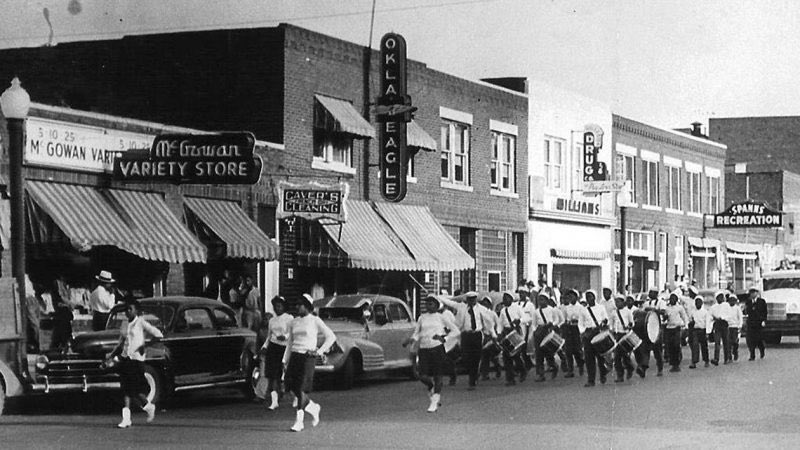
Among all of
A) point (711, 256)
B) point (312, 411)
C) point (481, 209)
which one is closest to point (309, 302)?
point (312, 411)

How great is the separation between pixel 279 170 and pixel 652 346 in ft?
28.3

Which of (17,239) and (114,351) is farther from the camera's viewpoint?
(17,239)

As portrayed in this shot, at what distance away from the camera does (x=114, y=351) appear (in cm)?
1591

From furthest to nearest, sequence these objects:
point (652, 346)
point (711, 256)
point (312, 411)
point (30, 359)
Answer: point (711, 256), point (652, 346), point (30, 359), point (312, 411)

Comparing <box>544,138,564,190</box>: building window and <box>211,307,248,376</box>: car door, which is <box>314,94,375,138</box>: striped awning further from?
<box>544,138,564,190</box>: building window

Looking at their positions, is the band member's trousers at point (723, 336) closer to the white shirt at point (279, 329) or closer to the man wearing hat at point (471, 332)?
the man wearing hat at point (471, 332)

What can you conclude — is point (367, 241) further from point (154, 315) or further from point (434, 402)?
point (434, 402)

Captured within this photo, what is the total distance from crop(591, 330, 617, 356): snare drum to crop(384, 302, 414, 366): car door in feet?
11.0

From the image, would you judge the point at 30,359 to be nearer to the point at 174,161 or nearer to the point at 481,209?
the point at 174,161

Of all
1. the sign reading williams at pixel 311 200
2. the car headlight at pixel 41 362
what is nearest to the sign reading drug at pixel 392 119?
the sign reading williams at pixel 311 200

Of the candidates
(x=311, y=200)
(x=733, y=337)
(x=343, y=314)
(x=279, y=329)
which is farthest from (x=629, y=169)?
(x=279, y=329)

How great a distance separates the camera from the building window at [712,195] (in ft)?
181

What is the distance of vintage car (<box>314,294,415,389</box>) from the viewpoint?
21375 millimetres

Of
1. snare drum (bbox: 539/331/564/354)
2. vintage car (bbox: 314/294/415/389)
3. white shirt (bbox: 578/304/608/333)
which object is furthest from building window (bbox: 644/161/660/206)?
vintage car (bbox: 314/294/415/389)
